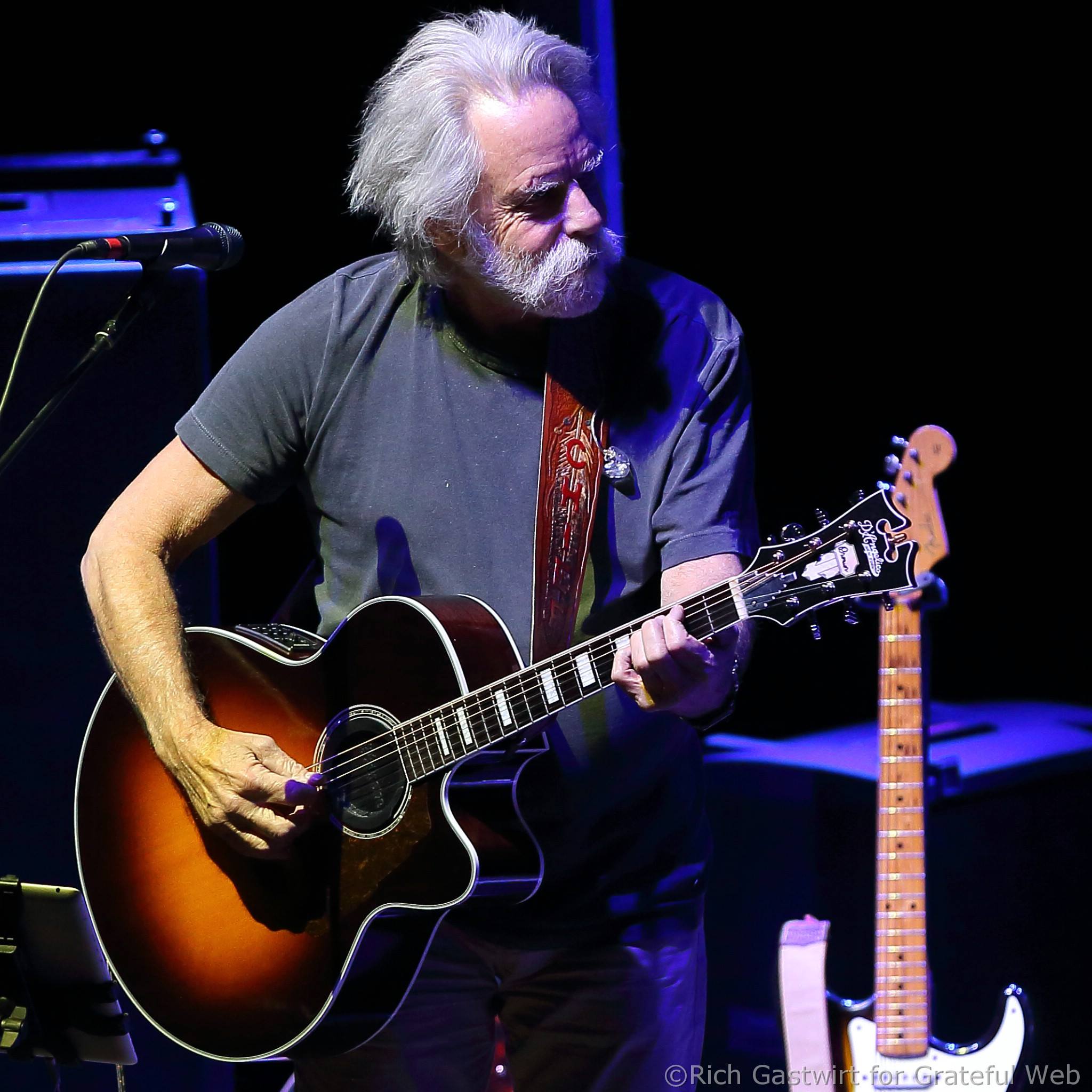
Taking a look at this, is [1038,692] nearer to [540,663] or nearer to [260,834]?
[540,663]

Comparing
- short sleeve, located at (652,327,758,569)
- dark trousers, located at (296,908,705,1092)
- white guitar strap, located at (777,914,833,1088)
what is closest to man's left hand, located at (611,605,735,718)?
short sleeve, located at (652,327,758,569)

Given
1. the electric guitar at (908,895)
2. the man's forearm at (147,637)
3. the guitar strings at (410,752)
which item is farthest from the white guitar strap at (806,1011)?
the man's forearm at (147,637)

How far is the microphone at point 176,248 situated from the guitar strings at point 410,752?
2.60 feet

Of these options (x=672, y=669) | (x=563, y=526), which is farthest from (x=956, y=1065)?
(x=563, y=526)

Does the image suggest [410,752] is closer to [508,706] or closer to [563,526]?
[508,706]

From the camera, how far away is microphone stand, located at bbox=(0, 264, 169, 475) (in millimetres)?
1934

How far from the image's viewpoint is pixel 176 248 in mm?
1941

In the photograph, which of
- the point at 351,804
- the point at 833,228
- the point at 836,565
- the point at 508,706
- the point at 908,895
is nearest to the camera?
the point at 836,565

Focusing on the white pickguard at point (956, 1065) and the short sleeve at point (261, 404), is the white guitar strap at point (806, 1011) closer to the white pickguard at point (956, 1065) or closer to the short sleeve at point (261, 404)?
→ the white pickguard at point (956, 1065)

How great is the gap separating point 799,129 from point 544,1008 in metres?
1.85

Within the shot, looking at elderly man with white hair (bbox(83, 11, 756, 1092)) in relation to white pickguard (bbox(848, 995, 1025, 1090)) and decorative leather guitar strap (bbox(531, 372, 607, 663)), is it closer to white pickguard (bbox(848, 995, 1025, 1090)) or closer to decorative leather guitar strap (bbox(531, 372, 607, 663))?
decorative leather guitar strap (bbox(531, 372, 607, 663))

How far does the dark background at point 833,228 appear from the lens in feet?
8.52

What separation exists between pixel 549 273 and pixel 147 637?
0.88 m

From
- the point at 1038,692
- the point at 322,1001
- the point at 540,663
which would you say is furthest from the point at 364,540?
the point at 1038,692
